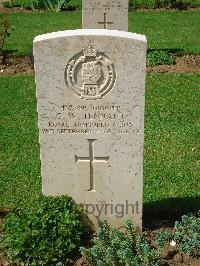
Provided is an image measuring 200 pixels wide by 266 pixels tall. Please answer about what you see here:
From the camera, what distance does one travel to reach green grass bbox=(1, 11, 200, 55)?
13602 millimetres

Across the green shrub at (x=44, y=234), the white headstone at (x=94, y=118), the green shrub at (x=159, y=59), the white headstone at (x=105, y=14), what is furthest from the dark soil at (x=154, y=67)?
the green shrub at (x=44, y=234)

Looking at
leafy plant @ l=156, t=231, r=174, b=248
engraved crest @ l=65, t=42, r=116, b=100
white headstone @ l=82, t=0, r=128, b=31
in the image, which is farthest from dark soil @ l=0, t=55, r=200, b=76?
engraved crest @ l=65, t=42, r=116, b=100

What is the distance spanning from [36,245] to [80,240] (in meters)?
0.52

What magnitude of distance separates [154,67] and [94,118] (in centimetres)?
687

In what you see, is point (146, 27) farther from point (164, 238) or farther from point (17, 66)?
point (164, 238)

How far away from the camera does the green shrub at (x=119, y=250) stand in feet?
14.8

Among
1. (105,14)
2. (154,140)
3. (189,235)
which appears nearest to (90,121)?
(189,235)

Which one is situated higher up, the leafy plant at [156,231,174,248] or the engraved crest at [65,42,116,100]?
the engraved crest at [65,42,116,100]

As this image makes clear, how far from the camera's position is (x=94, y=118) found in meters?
4.80

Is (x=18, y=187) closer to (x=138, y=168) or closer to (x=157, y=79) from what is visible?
(x=138, y=168)

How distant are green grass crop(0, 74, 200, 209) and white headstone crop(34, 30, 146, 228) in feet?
3.89

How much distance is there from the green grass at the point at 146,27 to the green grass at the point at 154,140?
109 inches

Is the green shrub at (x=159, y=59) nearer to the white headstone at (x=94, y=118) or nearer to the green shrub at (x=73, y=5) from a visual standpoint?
the white headstone at (x=94, y=118)

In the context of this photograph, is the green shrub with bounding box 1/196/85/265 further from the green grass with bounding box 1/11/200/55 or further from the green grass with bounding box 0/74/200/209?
the green grass with bounding box 1/11/200/55
